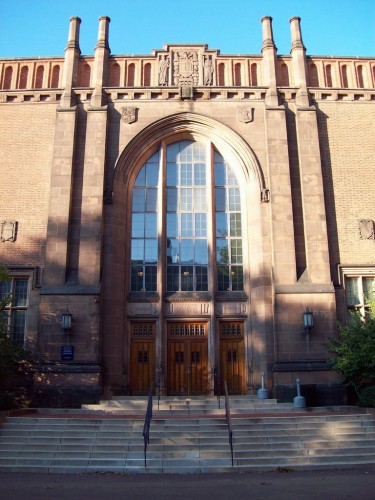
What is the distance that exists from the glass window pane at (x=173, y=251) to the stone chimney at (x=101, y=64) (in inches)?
237

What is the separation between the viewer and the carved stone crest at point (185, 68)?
20750 millimetres

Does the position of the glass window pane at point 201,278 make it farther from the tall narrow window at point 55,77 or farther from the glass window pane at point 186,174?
the tall narrow window at point 55,77

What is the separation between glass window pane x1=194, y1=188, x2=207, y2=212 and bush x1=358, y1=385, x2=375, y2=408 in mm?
8869

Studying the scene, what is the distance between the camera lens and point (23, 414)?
14789 mm

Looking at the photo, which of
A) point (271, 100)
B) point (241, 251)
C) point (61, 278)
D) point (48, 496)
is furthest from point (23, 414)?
point (271, 100)

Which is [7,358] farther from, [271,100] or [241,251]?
[271,100]

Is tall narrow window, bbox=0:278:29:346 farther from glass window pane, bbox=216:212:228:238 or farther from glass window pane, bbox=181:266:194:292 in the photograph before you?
glass window pane, bbox=216:212:228:238

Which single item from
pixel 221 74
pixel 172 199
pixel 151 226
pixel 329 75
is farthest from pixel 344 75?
pixel 151 226

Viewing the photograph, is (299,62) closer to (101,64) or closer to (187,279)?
(101,64)

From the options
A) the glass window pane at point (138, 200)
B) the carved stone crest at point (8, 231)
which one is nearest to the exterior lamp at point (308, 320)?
the glass window pane at point (138, 200)

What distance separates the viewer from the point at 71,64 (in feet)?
66.7

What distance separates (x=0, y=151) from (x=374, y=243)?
577 inches

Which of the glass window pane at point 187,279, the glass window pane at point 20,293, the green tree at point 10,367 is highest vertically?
the glass window pane at point 187,279

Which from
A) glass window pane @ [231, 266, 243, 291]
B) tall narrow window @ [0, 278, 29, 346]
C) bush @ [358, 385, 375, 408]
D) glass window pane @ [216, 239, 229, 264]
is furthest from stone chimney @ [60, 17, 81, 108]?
bush @ [358, 385, 375, 408]
